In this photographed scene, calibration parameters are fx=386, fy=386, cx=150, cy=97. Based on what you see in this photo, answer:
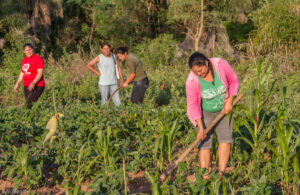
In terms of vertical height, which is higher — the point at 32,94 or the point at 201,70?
the point at 201,70

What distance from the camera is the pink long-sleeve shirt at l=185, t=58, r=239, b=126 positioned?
3705 mm

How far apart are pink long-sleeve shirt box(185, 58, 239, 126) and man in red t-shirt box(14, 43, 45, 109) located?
3462 millimetres

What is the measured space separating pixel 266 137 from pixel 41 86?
389 cm

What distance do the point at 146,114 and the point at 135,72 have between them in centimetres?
122

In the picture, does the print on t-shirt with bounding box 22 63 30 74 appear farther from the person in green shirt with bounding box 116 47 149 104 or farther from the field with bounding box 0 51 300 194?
the person in green shirt with bounding box 116 47 149 104

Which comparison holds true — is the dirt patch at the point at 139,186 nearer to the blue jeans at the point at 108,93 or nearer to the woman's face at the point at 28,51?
the blue jeans at the point at 108,93

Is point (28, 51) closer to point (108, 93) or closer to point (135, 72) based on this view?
point (108, 93)

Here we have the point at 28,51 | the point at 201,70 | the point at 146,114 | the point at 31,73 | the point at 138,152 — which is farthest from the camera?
the point at 31,73

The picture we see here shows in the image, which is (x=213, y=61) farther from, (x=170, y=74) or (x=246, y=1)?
(x=246, y=1)

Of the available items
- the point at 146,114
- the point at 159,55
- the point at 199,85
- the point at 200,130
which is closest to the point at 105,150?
the point at 200,130

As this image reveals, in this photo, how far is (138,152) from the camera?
440 cm

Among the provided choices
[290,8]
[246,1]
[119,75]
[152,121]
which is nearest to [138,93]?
[119,75]

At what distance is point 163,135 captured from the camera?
416 centimetres

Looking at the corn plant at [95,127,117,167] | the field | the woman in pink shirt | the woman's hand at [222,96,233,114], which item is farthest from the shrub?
the woman's hand at [222,96,233,114]
